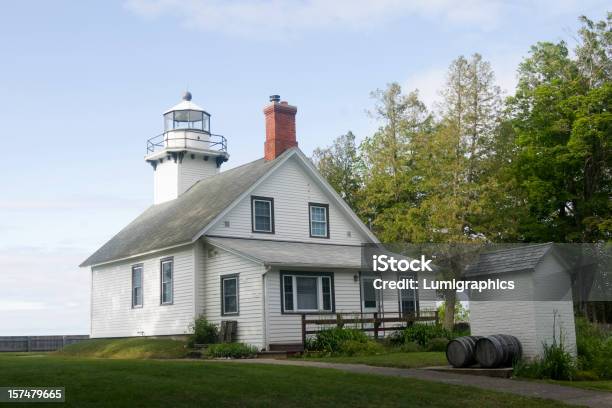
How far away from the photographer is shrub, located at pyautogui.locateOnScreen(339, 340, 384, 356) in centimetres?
2161

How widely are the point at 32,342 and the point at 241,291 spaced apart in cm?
1915

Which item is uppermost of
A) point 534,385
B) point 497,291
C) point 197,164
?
point 197,164

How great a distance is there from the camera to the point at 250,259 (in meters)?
23.9

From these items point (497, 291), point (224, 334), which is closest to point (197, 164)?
point (224, 334)

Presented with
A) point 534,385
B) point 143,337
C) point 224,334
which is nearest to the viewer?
point 534,385

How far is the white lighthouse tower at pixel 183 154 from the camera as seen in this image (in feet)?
117

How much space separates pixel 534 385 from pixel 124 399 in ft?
26.9

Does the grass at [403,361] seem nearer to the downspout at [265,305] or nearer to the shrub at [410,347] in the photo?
the shrub at [410,347]

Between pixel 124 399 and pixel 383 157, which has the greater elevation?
Answer: pixel 383 157

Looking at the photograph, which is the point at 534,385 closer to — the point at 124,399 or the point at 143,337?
the point at 124,399

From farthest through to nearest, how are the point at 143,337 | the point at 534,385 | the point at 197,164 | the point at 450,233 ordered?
1. the point at 197,164
2. the point at 450,233
3. the point at 143,337
4. the point at 534,385

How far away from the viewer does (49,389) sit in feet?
36.1

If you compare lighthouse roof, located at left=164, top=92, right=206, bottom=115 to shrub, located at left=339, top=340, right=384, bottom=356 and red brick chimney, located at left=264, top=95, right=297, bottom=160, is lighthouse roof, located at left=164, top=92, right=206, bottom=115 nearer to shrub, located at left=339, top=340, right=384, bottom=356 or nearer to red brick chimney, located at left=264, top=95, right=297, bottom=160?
red brick chimney, located at left=264, top=95, right=297, bottom=160

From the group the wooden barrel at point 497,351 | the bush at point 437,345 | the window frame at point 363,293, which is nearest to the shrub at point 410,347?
the bush at point 437,345
